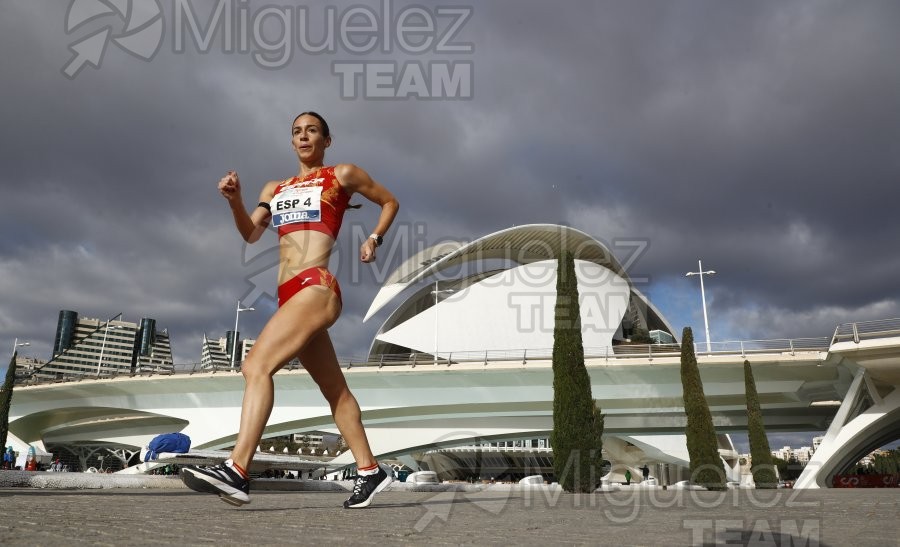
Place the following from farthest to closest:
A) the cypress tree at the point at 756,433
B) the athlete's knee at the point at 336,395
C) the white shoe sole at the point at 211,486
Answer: the cypress tree at the point at 756,433, the athlete's knee at the point at 336,395, the white shoe sole at the point at 211,486

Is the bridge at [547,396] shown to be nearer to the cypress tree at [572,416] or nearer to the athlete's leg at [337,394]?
the cypress tree at [572,416]

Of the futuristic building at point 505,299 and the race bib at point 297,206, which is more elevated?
the futuristic building at point 505,299

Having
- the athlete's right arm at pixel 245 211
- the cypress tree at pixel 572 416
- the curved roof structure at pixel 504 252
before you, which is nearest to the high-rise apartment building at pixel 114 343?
the curved roof structure at pixel 504 252

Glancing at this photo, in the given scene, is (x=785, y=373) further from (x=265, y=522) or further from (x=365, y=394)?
(x=265, y=522)

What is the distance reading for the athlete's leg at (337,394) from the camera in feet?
13.5

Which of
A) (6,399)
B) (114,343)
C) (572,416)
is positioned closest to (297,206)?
(572,416)

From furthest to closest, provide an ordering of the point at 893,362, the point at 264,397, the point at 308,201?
the point at 893,362 < the point at 308,201 < the point at 264,397

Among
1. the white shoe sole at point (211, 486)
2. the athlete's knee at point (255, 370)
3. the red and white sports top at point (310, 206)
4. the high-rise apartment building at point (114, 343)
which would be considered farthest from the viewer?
the high-rise apartment building at point (114, 343)

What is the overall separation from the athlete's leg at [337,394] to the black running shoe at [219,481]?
0.93 meters

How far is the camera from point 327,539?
80.6 inches

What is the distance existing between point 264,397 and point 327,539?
1609mm

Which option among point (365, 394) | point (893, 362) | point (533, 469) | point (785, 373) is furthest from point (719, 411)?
point (533, 469)

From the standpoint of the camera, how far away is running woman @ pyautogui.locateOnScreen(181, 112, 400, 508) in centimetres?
342

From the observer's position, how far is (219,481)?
321 centimetres
